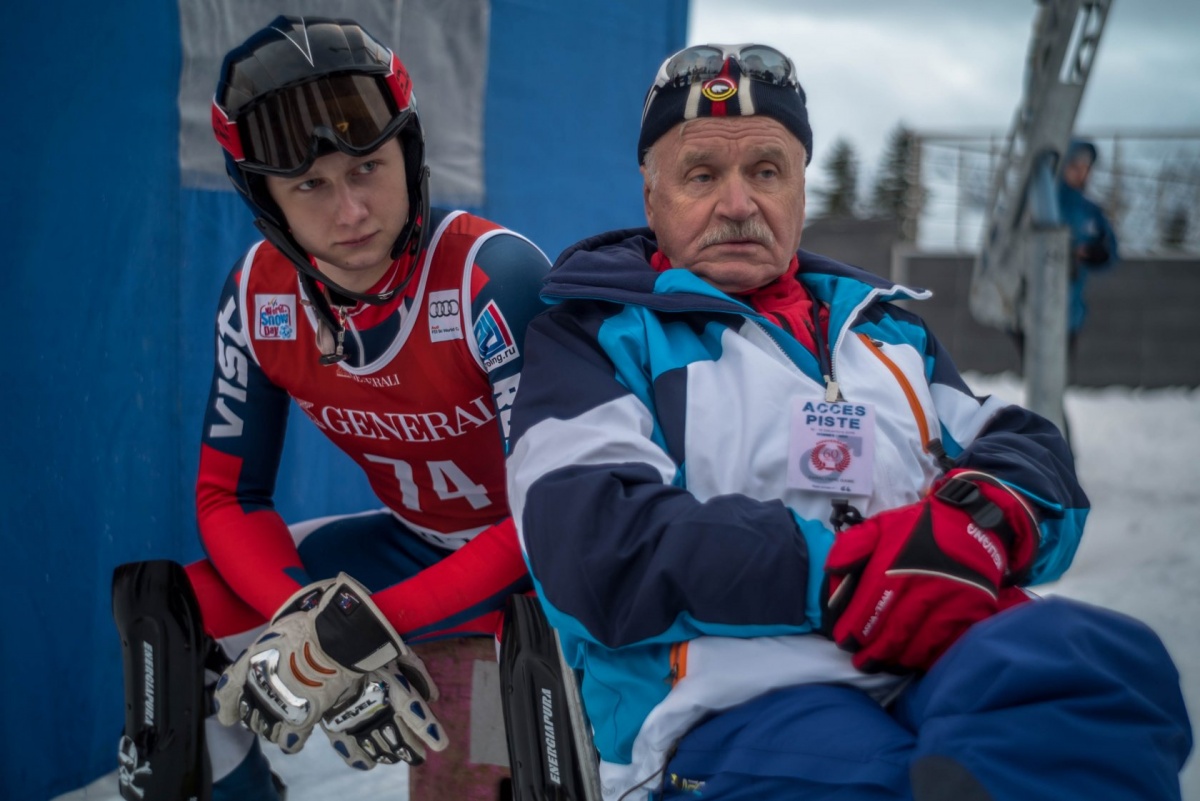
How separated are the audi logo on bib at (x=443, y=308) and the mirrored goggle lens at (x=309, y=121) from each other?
1.08 ft

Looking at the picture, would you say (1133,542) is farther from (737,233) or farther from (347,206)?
(347,206)

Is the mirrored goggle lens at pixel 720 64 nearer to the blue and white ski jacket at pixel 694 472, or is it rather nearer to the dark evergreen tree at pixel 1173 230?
the blue and white ski jacket at pixel 694 472

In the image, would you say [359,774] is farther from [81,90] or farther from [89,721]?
[81,90]

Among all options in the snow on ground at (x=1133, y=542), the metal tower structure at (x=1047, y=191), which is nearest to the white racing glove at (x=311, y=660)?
the snow on ground at (x=1133, y=542)

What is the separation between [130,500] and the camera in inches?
109

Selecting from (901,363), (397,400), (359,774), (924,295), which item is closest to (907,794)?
(901,363)

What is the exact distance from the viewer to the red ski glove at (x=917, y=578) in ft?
4.54

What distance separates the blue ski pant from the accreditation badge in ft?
1.27

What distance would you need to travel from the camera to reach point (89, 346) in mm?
2623

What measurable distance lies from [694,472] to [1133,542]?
14.3ft

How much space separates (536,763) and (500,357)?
2.48 feet

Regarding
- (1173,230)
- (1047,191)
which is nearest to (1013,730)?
(1047,191)

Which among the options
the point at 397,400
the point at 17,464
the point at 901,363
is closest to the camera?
the point at 901,363

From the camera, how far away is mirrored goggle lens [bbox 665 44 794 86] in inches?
73.8
